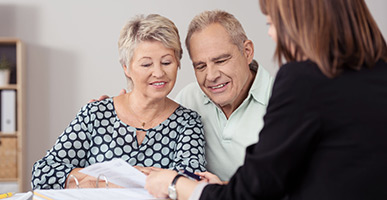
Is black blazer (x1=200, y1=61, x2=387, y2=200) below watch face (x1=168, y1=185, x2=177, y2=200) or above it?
above

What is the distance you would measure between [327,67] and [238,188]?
0.35 meters

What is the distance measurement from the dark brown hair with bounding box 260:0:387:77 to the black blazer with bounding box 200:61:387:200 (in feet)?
0.09

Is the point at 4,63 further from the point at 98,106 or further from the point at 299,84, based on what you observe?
the point at 299,84

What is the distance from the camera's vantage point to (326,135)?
3.33ft

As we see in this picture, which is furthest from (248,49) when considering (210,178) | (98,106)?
(210,178)

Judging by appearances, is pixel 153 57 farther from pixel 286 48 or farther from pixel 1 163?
pixel 1 163

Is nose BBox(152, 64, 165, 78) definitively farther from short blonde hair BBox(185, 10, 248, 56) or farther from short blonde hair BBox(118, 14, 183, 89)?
short blonde hair BBox(185, 10, 248, 56)

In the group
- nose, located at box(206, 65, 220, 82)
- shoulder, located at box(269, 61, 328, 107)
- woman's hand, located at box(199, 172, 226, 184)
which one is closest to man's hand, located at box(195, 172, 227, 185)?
woman's hand, located at box(199, 172, 226, 184)

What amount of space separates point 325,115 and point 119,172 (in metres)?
0.69

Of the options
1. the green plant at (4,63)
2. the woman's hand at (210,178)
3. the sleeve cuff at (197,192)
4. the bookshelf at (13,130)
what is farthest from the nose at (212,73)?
the green plant at (4,63)

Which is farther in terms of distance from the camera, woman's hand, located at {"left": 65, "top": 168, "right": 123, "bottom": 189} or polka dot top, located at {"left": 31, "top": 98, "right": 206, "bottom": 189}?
polka dot top, located at {"left": 31, "top": 98, "right": 206, "bottom": 189}

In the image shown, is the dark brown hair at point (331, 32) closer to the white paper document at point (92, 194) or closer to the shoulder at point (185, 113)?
the white paper document at point (92, 194)

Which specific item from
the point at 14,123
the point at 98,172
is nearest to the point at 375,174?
the point at 98,172

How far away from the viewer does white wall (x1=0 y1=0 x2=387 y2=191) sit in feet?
15.1
